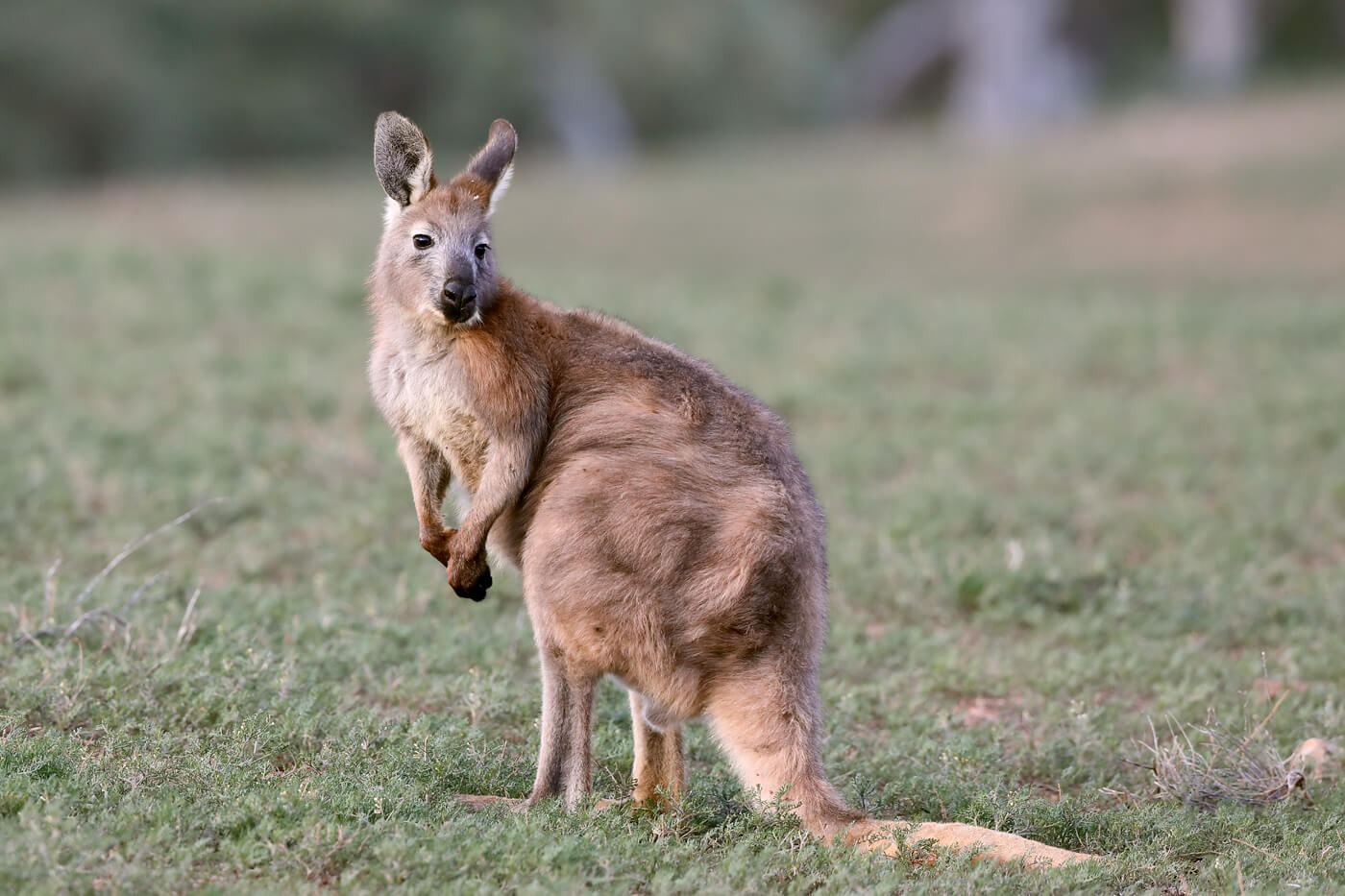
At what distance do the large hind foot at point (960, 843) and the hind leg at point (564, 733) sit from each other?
2.76 feet

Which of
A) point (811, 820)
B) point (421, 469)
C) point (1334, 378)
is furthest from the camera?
point (1334, 378)

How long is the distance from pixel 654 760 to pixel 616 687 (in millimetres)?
1116

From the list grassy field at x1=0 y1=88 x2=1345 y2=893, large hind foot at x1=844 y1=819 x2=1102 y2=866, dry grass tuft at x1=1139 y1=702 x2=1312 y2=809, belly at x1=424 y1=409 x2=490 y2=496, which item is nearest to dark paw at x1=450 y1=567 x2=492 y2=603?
belly at x1=424 y1=409 x2=490 y2=496

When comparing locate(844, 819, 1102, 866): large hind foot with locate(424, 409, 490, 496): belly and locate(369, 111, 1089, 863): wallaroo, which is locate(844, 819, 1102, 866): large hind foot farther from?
locate(424, 409, 490, 496): belly

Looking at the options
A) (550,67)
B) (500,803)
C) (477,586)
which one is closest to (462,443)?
(477,586)

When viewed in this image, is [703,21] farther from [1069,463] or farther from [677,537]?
[677,537]

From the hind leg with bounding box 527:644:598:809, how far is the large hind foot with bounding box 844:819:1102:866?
84 cm

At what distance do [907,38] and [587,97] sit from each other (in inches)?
410

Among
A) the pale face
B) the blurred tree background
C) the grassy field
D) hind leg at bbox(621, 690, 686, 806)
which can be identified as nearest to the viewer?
the grassy field

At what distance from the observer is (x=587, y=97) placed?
115 ft

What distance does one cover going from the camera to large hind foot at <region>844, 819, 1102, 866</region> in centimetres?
423

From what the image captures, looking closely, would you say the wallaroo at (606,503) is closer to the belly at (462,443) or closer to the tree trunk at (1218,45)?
the belly at (462,443)

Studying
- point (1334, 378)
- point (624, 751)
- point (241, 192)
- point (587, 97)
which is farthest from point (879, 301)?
point (587, 97)

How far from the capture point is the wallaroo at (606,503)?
4332mm
